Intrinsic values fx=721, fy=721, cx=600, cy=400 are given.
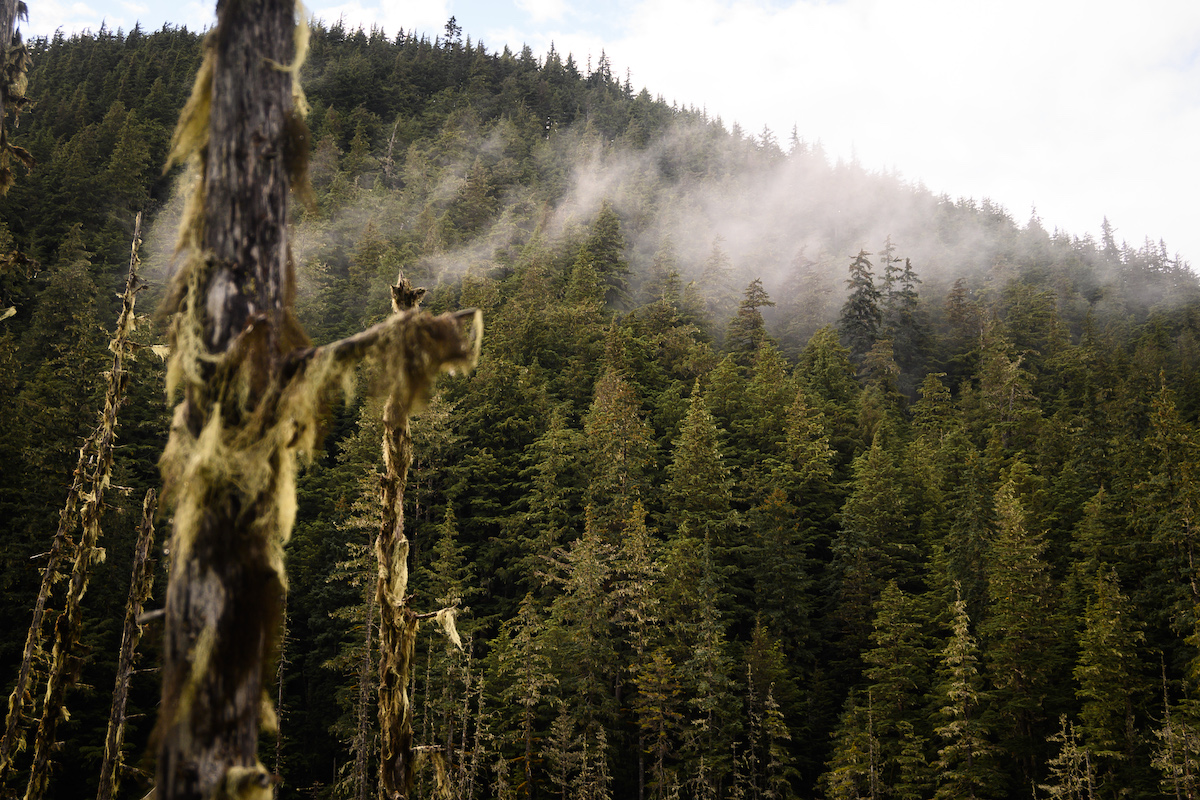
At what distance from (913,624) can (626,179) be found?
73.8m

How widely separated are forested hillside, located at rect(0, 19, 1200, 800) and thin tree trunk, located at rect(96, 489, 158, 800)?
28.1 inches

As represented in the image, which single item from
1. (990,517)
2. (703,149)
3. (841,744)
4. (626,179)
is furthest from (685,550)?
(703,149)

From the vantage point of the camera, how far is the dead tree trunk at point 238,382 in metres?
3.02

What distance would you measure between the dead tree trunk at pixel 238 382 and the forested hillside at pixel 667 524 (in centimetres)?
70

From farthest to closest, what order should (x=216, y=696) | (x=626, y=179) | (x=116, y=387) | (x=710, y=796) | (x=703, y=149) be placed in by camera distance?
(x=703, y=149) → (x=626, y=179) → (x=710, y=796) → (x=116, y=387) → (x=216, y=696)

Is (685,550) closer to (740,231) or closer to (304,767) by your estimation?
(304,767)

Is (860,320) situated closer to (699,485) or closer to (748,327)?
(748,327)

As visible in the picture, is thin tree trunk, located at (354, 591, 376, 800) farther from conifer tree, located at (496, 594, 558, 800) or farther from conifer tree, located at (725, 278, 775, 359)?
conifer tree, located at (725, 278, 775, 359)

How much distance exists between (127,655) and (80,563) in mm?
2260

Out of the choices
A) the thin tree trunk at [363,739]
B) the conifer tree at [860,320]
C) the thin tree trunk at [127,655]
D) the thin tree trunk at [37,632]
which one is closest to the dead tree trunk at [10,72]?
the thin tree trunk at [37,632]

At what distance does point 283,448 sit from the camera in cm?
340

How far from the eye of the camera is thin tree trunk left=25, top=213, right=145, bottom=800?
9750 millimetres

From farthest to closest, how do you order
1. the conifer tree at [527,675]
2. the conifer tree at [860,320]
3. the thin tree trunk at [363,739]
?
1. the conifer tree at [860,320]
2. the conifer tree at [527,675]
3. the thin tree trunk at [363,739]

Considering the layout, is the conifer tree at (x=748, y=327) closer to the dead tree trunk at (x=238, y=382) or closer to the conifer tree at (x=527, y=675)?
the conifer tree at (x=527, y=675)
